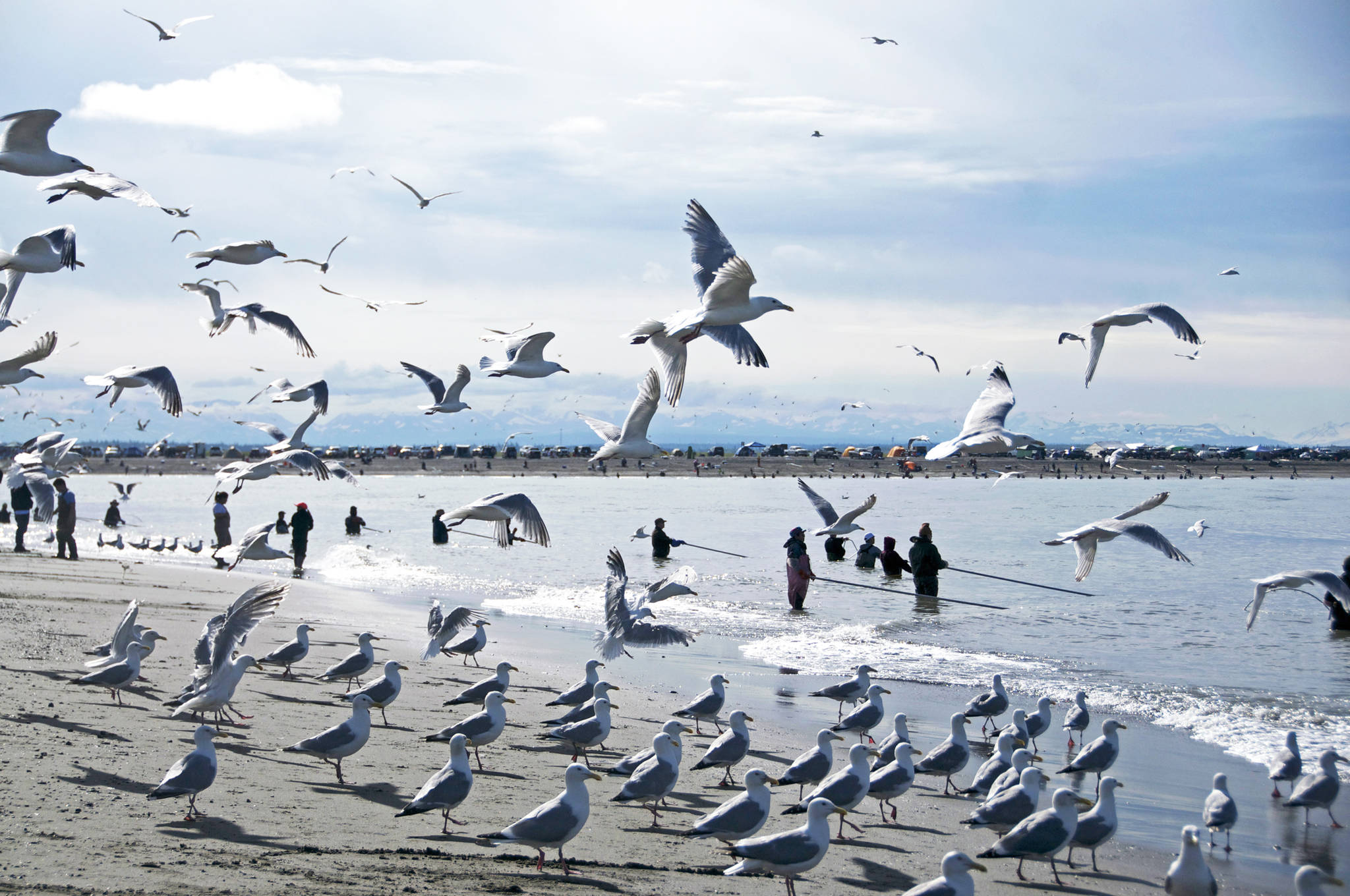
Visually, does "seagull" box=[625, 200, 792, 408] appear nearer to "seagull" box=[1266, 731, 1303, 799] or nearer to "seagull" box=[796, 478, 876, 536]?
"seagull" box=[1266, 731, 1303, 799]

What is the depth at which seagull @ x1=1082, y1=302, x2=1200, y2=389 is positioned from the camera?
1126 centimetres

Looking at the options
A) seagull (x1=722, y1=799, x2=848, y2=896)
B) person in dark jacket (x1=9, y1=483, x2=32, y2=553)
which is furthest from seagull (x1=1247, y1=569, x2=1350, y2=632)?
person in dark jacket (x1=9, y1=483, x2=32, y2=553)

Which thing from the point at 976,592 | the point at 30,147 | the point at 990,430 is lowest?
the point at 976,592

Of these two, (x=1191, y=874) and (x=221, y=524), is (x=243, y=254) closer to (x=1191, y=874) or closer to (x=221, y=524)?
(x=1191, y=874)

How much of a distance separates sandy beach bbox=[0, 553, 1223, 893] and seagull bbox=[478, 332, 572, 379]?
16.7 ft

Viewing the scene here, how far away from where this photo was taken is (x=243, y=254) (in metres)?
11.5

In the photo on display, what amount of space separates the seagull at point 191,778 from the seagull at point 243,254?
671 cm

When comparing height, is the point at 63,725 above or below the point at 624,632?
below

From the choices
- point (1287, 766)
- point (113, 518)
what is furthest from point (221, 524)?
point (1287, 766)

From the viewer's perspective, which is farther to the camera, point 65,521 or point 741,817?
point 65,521

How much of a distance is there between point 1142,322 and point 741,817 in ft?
26.5

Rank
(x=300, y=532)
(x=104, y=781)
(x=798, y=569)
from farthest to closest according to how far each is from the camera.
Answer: (x=300, y=532), (x=798, y=569), (x=104, y=781)

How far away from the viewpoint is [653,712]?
10.3 metres

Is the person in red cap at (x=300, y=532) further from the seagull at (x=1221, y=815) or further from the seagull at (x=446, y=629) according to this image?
the seagull at (x=1221, y=815)
